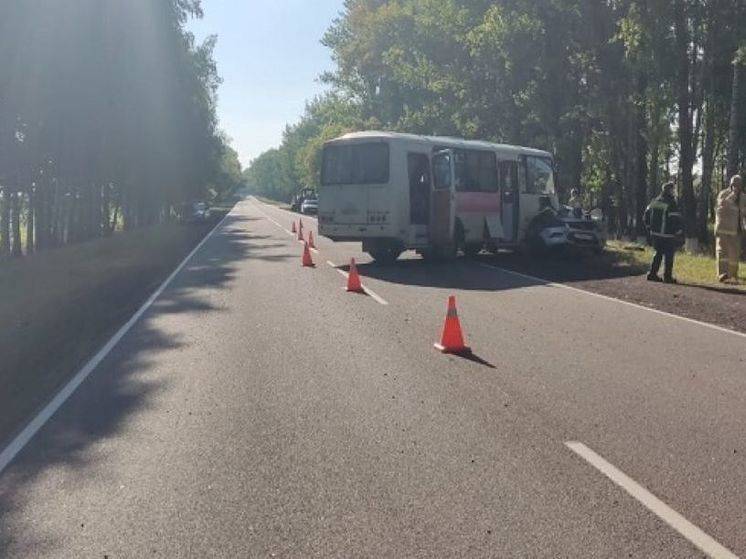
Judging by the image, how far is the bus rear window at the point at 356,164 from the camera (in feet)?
68.1

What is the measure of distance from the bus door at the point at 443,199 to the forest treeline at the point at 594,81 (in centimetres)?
810

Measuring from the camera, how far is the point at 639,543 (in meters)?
4.20

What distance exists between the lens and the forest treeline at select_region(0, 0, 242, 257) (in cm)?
2598

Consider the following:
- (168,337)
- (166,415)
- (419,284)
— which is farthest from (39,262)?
(166,415)

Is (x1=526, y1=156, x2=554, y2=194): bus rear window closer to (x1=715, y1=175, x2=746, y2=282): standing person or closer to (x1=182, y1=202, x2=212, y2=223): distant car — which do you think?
(x1=715, y1=175, x2=746, y2=282): standing person

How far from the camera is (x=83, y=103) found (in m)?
30.5

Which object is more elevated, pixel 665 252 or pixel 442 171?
pixel 442 171

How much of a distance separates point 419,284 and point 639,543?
13235mm

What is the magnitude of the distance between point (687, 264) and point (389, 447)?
17.1 meters

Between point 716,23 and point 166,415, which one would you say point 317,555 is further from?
point 716,23

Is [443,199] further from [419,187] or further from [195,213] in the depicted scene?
[195,213]

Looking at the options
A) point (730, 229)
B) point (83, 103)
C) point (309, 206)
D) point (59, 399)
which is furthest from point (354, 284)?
point (309, 206)

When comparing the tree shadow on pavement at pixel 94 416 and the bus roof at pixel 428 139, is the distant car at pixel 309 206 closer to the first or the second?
the bus roof at pixel 428 139

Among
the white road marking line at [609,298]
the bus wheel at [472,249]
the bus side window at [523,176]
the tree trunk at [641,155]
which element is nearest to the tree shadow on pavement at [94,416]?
the white road marking line at [609,298]
